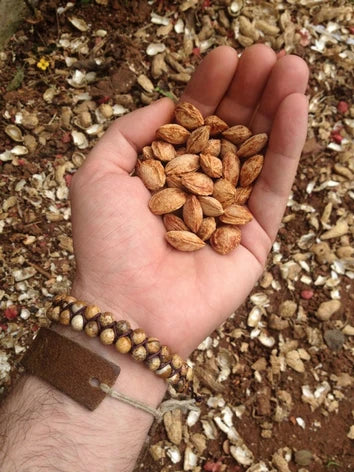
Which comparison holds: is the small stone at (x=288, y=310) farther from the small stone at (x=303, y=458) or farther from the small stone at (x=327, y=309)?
the small stone at (x=303, y=458)

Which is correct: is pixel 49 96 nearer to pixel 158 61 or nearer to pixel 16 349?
pixel 158 61

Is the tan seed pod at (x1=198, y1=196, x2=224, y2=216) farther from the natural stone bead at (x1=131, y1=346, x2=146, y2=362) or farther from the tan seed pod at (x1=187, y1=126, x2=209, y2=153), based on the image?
the natural stone bead at (x1=131, y1=346, x2=146, y2=362)

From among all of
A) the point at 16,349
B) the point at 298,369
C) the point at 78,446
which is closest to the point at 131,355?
the point at 78,446

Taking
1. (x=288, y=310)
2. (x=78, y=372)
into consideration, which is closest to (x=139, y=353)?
(x=78, y=372)

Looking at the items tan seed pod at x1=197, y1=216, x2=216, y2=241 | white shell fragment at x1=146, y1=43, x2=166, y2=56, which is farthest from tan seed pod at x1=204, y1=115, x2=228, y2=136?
white shell fragment at x1=146, y1=43, x2=166, y2=56

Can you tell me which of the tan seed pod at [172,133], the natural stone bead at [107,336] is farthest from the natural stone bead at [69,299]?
the tan seed pod at [172,133]

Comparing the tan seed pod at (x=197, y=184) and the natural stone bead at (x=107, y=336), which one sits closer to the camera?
the natural stone bead at (x=107, y=336)

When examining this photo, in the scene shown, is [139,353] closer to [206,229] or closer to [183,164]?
[206,229]
